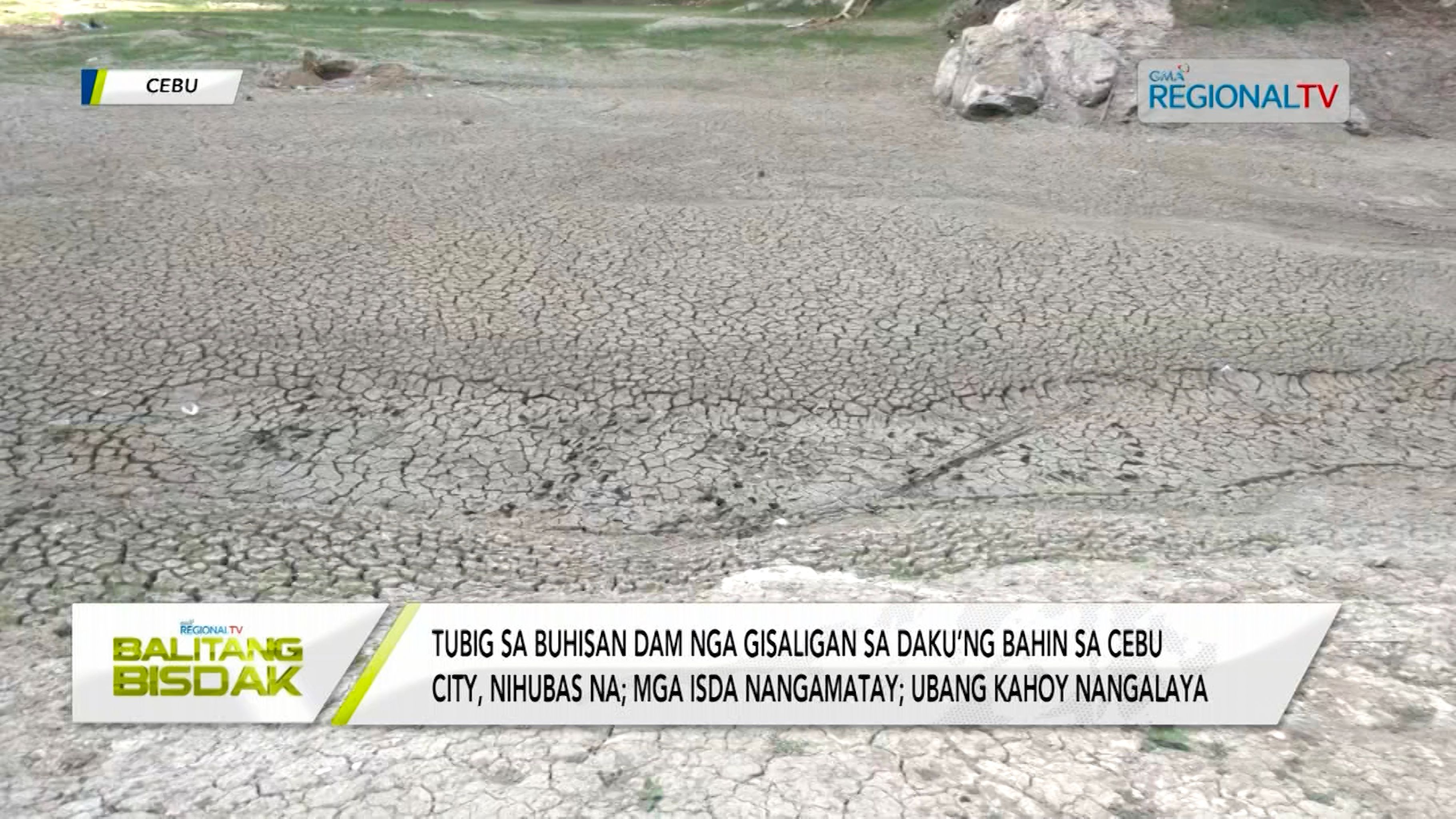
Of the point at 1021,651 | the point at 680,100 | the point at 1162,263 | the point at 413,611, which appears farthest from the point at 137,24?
the point at 1021,651

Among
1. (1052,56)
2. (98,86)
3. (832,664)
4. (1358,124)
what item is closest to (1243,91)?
(1358,124)

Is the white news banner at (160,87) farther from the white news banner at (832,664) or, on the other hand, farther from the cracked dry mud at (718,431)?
the white news banner at (832,664)

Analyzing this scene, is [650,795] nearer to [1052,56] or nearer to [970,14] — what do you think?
[1052,56]

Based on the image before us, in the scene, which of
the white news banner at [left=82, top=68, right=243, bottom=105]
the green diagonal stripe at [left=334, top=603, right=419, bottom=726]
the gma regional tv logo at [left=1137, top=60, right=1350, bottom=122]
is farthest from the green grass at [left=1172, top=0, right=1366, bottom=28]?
the green diagonal stripe at [left=334, top=603, right=419, bottom=726]

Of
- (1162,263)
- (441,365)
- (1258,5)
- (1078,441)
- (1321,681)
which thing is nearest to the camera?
(1321,681)

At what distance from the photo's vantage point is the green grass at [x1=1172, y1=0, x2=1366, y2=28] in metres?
8.67

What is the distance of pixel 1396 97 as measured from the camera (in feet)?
25.9

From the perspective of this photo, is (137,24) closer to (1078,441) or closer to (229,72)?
(229,72)

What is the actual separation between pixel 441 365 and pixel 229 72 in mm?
5356

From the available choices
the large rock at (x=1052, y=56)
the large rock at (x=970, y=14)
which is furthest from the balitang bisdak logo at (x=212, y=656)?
the large rock at (x=970, y=14)

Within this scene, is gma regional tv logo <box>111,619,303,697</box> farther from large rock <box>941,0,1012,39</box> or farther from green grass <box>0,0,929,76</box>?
large rock <box>941,0,1012,39</box>

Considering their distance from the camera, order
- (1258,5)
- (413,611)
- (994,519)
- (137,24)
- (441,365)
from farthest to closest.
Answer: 1. (137,24)
2. (1258,5)
3. (441,365)
4. (994,519)
5. (413,611)

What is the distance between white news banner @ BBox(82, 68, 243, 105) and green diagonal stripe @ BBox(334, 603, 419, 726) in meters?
5.69

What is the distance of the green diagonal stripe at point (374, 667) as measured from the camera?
226 centimetres
